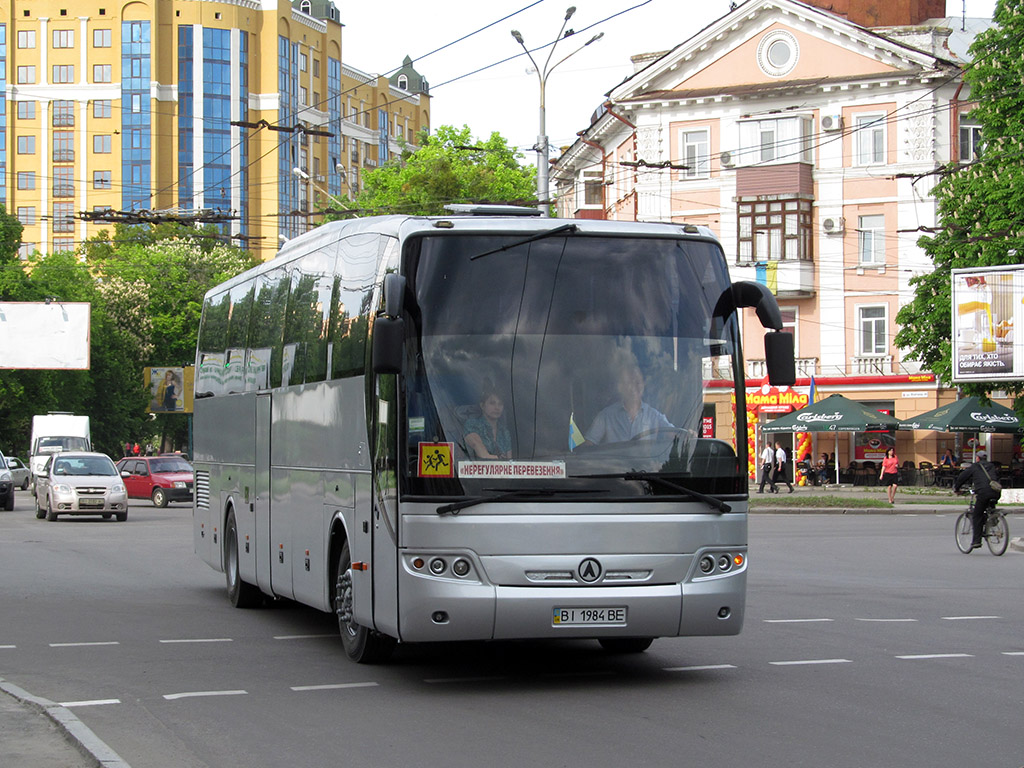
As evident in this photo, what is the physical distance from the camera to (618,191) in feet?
212

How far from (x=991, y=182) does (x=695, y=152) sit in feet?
55.8

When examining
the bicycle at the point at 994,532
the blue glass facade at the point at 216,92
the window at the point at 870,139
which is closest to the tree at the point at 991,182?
the window at the point at 870,139

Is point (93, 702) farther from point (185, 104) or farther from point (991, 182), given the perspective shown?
point (185, 104)

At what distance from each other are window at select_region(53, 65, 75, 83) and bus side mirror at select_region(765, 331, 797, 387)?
113917mm

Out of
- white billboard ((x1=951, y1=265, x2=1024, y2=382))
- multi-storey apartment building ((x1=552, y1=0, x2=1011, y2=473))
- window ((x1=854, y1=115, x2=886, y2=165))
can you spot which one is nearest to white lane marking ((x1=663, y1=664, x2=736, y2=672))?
white billboard ((x1=951, y1=265, x2=1024, y2=382))

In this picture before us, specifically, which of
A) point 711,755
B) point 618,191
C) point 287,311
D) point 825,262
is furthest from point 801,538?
point 618,191

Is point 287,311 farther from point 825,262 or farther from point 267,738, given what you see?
point 825,262

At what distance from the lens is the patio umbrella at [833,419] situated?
49.0m

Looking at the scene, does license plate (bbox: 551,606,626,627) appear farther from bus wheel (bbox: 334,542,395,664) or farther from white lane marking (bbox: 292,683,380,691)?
bus wheel (bbox: 334,542,395,664)

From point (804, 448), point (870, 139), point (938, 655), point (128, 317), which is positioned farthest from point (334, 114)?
point (938, 655)

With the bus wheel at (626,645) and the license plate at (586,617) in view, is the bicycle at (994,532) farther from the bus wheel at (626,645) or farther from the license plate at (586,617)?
the license plate at (586,617)

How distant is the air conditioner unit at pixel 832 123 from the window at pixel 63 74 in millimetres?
75697

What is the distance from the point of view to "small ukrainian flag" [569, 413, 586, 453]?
10023 millimetres

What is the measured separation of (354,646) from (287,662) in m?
0.56
